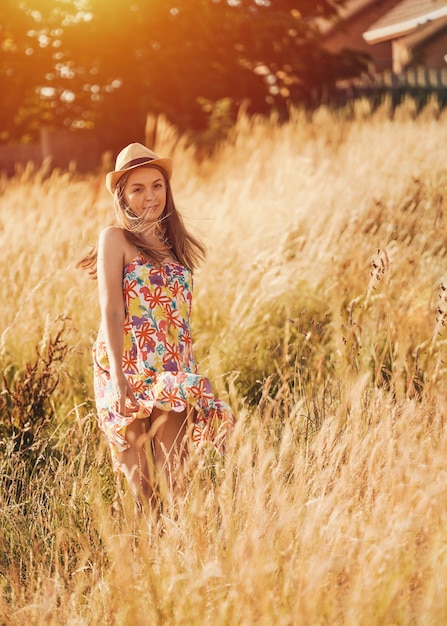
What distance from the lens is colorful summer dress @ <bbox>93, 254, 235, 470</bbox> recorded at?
9.48ft

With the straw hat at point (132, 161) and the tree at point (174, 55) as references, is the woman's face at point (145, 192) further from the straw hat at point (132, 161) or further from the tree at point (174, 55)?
the tree at point (174, 55)

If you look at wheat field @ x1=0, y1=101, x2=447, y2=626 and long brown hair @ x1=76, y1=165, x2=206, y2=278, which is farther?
long brown hair @ x1=76, y1=165, x2=206, y2=278

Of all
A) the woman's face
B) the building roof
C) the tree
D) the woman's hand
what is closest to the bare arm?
the woman's hand

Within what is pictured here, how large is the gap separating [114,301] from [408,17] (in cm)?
2053

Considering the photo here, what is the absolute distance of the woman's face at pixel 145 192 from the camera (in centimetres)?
321

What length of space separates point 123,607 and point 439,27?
23.0 m

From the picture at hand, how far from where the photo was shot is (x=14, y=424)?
3488mm

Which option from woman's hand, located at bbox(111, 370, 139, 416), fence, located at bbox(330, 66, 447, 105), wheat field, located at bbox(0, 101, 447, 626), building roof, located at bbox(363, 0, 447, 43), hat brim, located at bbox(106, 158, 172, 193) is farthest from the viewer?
building roof, located at bbox(363, 0, 447, 43)

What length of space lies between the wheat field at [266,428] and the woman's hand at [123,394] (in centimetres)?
21

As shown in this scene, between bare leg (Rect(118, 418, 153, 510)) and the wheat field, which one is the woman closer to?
bare leg (Rect(118, 418, 153, 510))

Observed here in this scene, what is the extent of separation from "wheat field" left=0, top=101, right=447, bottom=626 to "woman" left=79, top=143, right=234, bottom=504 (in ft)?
0.41

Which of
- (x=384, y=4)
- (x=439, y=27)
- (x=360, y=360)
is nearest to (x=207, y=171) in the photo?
(x=360, y=360)

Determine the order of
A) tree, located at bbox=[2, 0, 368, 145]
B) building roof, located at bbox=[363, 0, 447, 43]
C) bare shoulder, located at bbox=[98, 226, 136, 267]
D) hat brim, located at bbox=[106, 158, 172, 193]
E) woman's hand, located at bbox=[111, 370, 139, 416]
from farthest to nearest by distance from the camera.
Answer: building roof, located at bbox=[363, 0, 447, 43]
tree, located at bbox=[2, 0, 368, 145]
hat brim, located at bbox=[106, 158, 172, 193]
bare shoulder, located at bbox=[98, 226, 136, 267]
woman's hand, located at bbox=[111, 370, 139, 416]

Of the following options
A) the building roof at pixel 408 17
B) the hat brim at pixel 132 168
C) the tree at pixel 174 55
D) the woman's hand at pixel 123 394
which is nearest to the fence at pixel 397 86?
the tree at pixel 174 55
